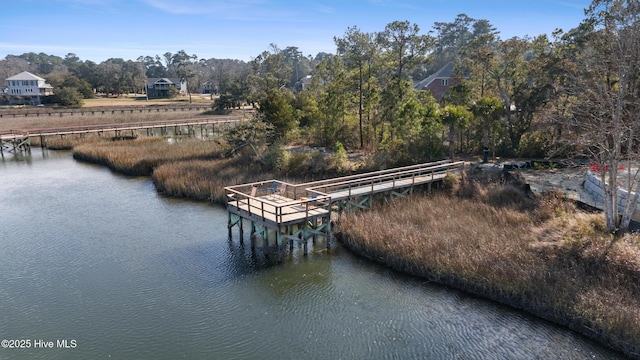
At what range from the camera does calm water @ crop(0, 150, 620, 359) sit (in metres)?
12.0

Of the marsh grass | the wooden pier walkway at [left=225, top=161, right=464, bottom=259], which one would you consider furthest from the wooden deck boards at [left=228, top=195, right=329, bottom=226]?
the marsh grass

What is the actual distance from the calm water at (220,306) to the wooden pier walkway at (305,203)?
1.05m

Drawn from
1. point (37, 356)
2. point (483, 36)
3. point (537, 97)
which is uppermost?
point (483, 36)

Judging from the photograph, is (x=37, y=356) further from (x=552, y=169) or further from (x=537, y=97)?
(x=537, y=97)

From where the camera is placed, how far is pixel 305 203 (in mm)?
18188

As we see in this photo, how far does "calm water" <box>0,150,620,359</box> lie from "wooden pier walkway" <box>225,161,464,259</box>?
1052mm

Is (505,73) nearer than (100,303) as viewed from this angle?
No

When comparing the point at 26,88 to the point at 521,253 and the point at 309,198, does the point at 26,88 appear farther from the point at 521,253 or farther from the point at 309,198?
the point at 521,253

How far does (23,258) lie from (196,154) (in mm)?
19084

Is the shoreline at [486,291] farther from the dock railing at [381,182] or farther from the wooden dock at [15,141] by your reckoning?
the wooden dock at [15,141]

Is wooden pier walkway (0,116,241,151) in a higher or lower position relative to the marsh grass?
lower

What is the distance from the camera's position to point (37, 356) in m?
11.9

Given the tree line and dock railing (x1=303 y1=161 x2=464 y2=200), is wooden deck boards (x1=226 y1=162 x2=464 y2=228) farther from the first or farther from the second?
the tree line

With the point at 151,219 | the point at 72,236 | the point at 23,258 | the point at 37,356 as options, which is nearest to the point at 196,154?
the point at 151,219
